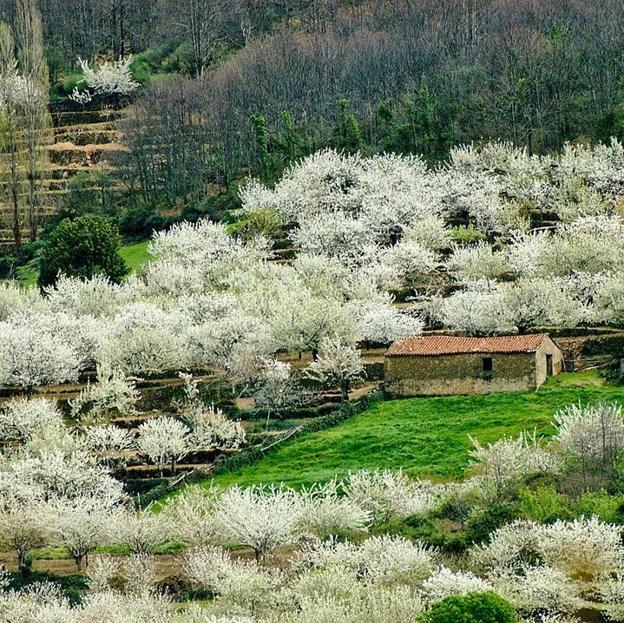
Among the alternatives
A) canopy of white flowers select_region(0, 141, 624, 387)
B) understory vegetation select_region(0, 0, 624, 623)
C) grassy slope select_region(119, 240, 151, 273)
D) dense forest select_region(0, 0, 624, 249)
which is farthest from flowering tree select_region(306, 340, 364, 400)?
dense forest select_region(0, 0, 624, 249)

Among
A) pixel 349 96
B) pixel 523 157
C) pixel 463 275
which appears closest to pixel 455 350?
pixel 463 275

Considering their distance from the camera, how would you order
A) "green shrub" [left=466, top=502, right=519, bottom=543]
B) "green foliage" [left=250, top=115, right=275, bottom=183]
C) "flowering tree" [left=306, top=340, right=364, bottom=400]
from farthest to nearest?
"green foliage" [left=250, top=115, right=275, bottom=183] → "flowering tree" [left=306, top=340, right=364, bottom=400] → "green shrub" [left=466, top=502, right=519, bottom=543]

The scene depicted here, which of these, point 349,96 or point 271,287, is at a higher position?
point 349,96

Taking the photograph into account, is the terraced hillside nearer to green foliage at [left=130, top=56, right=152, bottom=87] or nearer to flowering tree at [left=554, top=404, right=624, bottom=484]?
green foliage at [left=130, top=56, right=152, bottom=87]

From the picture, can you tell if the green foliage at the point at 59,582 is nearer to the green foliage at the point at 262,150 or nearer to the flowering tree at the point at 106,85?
the green foliage at the point at 262,150

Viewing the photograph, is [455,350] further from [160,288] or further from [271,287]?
[160,288]

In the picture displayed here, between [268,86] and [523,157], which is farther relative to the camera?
[268,86]
